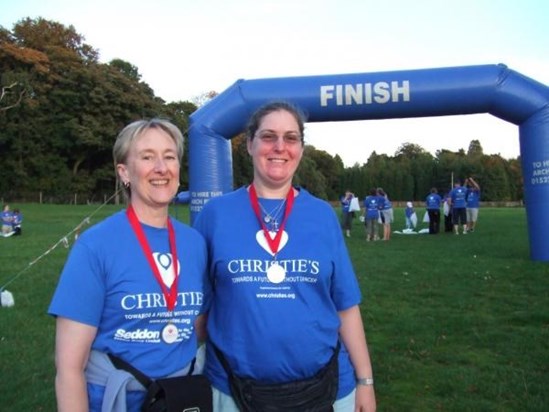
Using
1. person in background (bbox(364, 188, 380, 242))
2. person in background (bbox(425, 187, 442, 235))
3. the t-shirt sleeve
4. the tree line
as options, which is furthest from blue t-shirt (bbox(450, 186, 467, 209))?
the tree line

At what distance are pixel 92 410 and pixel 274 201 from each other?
112 centimetres

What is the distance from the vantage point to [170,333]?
6.82 feet

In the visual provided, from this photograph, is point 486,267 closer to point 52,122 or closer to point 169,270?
point 169,270

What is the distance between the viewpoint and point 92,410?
2.00 meters

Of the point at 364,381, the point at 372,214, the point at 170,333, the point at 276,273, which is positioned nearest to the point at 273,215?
the point at 276,273

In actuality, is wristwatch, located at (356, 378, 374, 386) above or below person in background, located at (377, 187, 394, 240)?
below

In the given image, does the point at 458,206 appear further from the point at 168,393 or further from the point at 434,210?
the point at 168,393

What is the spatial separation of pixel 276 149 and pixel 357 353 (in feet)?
3.26

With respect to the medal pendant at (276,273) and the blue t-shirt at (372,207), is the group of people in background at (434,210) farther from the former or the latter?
the medal pendant at (276,273)

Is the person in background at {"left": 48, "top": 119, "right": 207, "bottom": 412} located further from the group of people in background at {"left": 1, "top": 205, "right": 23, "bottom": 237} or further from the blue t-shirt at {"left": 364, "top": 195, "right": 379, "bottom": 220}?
the group of people in background at {"left": 1, "top": 205, "right": 23, "bottom": 237}

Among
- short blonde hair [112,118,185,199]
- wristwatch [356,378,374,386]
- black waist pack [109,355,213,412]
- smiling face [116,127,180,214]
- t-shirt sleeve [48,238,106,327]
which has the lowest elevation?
wristwatch [356,378,374,386]

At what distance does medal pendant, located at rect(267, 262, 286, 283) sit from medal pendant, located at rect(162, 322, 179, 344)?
427 mm

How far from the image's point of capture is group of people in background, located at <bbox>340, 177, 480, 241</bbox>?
57.0ft

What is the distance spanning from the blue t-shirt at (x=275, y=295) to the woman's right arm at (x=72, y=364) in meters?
0.57
